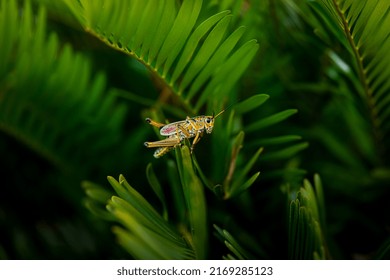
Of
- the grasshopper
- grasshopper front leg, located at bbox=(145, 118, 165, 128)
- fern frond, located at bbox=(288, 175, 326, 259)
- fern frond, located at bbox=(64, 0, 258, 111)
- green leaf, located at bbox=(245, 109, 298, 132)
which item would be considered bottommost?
fern frond, located at bbox=(288, 175, 326, 259)

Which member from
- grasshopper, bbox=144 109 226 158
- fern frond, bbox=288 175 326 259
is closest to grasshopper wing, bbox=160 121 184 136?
grasshopper, bbox=144 109 226 158

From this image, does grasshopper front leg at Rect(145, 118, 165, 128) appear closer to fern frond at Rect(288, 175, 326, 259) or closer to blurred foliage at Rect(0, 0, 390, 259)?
blurred foliage at Rect(0, 0, 390, 259)

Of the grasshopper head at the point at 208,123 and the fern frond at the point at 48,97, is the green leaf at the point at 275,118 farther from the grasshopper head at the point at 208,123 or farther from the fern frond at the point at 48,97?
the fern frond at the point at 48,97

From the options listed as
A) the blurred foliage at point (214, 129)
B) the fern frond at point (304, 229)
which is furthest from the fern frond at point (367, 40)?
the fern frond at point (304, 229)

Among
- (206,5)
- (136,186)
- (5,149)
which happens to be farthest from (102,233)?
(206,5)

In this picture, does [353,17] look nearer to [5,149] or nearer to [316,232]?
[316,232]

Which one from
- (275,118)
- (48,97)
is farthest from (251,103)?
(48,97)
